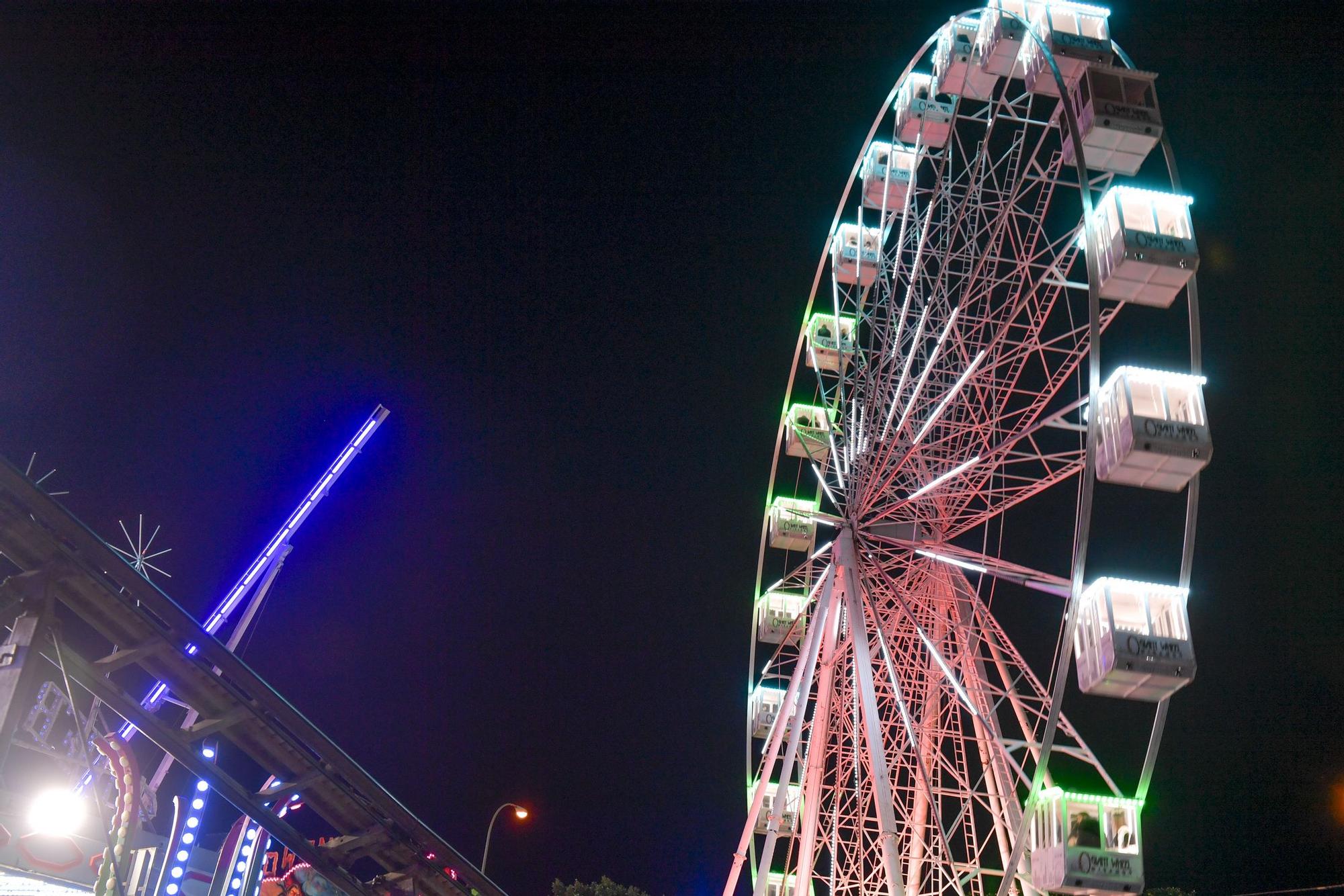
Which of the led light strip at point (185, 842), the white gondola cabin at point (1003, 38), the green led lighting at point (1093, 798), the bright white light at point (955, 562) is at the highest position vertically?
the white gondola cabin at point (1003, 38)

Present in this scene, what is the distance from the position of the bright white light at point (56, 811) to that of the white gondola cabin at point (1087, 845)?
→ 11505 millimetres

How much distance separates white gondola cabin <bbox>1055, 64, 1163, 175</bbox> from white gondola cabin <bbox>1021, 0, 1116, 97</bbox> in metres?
0.54

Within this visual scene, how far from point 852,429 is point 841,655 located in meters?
4.49

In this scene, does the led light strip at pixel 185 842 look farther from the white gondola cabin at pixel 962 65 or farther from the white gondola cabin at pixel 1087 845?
the white gondola cabin at pixel 962 65

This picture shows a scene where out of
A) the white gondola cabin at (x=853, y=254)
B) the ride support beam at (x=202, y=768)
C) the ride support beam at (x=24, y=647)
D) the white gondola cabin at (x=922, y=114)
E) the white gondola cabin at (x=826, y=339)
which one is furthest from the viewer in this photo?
the white gondola cabin at (x=826, y=339)

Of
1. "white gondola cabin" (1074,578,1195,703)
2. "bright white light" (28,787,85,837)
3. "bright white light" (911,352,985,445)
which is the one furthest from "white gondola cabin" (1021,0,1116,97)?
"bright white light" (28,787,85,837)

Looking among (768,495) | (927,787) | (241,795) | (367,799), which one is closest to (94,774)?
(241,795)

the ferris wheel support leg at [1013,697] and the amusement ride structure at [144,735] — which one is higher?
the ferris wheel support leg at [1013,697]

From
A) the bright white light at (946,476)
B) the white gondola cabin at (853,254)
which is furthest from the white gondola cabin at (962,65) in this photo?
the bright white light at (946,476)

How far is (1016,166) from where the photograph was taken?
66.6 ft

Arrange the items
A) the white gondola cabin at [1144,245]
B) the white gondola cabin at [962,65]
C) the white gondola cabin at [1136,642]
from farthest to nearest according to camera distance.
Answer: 1. the white gondola cabin at [962,65]
2. the white gondola cabin at [1144,245]
3. the white gondola cabin at [1136,642]

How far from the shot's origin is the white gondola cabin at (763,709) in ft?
86.8

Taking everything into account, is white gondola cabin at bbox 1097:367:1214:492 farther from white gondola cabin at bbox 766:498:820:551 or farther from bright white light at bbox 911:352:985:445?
white gondola cabin at bbox 766:498:820:551

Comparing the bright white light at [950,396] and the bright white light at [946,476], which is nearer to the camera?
the bright white light at [946,476]
